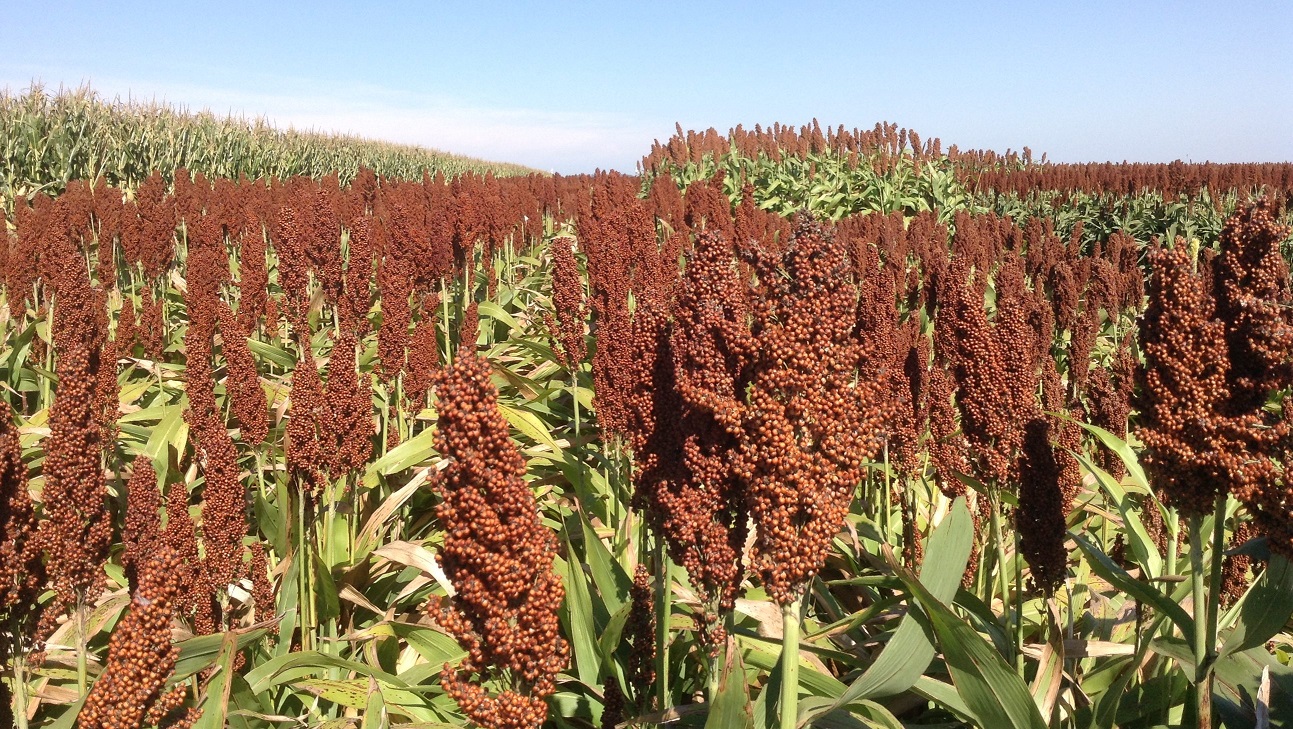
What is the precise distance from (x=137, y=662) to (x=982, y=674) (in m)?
1.97

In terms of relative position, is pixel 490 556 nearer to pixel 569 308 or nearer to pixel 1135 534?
pixel 1135 534

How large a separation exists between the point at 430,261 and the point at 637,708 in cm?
469

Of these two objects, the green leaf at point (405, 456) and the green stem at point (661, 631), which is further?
the green leaf at point (405, 456)

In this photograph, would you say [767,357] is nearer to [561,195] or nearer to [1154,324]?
[1154,324]

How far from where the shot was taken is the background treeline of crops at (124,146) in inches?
721

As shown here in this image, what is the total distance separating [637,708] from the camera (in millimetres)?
2957

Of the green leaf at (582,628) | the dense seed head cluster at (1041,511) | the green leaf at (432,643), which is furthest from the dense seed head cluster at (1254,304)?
the green leaf at (432,643)

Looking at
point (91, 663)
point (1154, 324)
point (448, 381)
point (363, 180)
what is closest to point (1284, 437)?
point (1154, 324)

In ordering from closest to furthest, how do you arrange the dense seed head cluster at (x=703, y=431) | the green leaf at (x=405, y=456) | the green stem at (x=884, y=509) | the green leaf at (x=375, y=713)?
the dense seed head cluster at (x=703, y=431) < the green leaf at (x=375, y=713) < the green stem at (x=884, y=509) < the green leaf at (x=405, y=456)

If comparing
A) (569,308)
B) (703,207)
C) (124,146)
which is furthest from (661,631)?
(124,146)

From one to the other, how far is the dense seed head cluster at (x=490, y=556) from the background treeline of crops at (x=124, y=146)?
13.5 metres

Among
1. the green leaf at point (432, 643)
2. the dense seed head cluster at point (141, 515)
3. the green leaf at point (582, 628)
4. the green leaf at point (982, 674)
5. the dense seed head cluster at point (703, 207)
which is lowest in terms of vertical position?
the green leaf at point (432, 643)

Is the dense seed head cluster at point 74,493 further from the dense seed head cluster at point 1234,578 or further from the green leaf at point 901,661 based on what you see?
the dense seed head cluster at point 1234,578

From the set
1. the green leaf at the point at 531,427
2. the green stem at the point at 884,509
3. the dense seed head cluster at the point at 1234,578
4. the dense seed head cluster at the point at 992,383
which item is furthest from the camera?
the green leaf at the point at 531,427
